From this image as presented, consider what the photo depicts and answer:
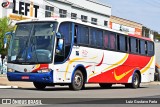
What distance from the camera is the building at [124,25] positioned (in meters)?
69.1

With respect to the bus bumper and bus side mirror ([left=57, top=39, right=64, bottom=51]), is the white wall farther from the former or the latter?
the bus bumper

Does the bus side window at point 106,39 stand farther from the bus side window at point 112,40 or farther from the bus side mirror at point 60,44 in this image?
the bus side mirror at point 60,44

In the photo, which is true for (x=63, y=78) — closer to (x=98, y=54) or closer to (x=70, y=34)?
(x=70, y=34)

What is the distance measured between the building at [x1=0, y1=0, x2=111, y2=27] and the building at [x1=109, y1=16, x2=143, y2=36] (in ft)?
8.36

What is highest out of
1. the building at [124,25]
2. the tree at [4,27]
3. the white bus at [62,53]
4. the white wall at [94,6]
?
the white wall at [94,6]

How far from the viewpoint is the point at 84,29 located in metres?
22.0

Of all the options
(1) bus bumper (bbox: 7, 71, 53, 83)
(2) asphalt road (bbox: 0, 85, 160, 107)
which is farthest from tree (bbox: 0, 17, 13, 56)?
(2) asphalt road (bbox: 0, 85, 160, 107)

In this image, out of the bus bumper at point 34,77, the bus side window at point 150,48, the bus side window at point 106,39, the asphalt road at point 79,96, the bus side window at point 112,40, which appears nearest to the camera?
the asphalt road at point 79,96

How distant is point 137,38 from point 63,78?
996 centimetres

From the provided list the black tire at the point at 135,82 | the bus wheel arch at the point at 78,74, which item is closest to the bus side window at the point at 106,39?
the bus wheel arch at the point at 78,74

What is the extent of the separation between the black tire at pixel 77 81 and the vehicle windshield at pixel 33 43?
7.02ft

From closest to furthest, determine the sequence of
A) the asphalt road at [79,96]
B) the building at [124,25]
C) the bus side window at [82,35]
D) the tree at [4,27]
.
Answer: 1. the asphalt road at [79,96]
2. the bus side window at [82,35]
3. the tree at [4,27]
4. the building at [124,25]

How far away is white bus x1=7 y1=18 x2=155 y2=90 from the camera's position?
19422 millimetres

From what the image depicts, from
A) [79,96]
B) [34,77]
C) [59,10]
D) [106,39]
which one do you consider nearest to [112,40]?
[106,39]
